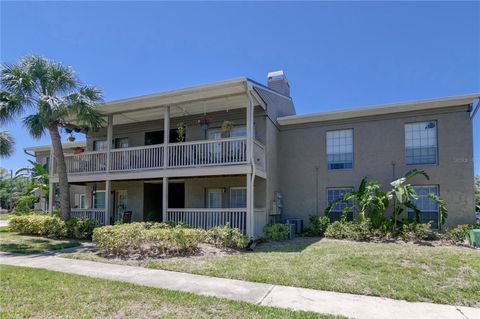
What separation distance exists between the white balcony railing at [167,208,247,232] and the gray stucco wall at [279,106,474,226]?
4.29 meters

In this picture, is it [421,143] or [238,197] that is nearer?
[421,143]

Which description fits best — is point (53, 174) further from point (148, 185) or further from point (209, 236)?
point (209, 236)

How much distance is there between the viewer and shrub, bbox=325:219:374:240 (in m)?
12.4

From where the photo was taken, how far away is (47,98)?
12578mm

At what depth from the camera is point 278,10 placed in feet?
41.2

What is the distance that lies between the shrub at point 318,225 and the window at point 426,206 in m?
3.54

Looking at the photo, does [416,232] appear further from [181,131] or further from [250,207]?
[181,131]

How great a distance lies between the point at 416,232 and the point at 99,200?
16.0m

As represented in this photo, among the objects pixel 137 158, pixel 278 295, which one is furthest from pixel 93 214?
pixel 278 295

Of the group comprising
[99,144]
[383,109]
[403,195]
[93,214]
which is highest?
[383,109]

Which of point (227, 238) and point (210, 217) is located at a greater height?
point (210, 217)

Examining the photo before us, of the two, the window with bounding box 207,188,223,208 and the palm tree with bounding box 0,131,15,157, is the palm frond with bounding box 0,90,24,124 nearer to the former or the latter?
the palm tree with bounding box 0,131,15,157

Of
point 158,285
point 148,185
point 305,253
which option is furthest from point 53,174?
point 305,253

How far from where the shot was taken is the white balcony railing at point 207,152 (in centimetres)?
1217
